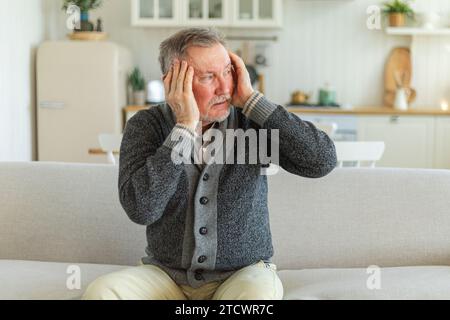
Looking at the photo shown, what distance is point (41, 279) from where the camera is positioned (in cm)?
220

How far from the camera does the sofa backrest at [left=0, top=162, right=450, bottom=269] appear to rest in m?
2.41

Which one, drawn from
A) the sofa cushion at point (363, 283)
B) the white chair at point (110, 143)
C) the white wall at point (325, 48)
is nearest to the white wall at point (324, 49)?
the white wall at point (325, 48)

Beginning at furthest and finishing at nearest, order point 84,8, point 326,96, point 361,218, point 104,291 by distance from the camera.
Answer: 1. point 326,96
2. point 84,8
3. point 361,218
4. point 104,291

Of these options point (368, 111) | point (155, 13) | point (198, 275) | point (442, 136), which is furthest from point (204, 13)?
point (198, 275)

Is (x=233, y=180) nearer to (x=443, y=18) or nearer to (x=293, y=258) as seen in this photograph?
(x=293, y=258)

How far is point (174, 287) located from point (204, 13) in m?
4.03

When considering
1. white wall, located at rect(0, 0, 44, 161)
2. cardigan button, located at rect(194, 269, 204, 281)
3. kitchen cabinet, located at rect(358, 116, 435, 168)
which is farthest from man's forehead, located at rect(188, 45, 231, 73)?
kitchen cabinet, located at rect(358, 116, 435, 168)

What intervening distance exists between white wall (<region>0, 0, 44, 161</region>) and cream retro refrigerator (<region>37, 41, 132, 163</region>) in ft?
0.29

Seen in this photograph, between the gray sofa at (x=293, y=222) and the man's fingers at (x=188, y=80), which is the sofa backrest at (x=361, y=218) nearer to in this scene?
the gray sofa at (x=293, y=222)

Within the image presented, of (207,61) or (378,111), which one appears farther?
(378,111)

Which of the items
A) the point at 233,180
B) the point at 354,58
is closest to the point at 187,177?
the point at 233,180

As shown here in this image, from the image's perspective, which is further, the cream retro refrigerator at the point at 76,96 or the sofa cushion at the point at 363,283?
the cream retro refrigerator at the point at 76,96

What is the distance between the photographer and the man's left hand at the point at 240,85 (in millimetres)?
1973

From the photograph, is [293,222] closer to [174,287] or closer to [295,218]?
[295,218]
